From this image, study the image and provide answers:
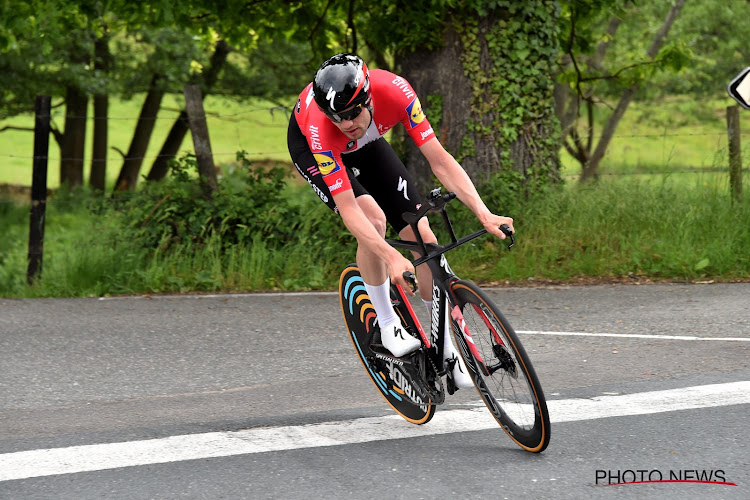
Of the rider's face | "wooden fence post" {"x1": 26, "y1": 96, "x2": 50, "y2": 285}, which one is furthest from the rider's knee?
"wooden fence post" {"x1": 26, "y1": 96, "x2": 50, "y2": 285}

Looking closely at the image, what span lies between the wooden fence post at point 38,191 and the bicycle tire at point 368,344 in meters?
5.88

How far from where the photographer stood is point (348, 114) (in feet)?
13.5

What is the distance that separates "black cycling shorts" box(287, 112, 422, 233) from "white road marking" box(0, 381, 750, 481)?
104cm

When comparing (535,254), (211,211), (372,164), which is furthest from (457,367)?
(211,211)

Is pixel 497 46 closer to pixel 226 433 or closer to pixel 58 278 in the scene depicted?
pixel 58 278

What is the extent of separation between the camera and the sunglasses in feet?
13.4

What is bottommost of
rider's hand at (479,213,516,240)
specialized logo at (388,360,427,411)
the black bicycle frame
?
specialized logo at (388,360,427,411)

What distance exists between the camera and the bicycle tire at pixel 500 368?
151 inches

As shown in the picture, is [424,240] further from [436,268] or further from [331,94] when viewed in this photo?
[331,94]

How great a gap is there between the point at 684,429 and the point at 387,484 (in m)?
1.57

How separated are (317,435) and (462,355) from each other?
2.82 ft

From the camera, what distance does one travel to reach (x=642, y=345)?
248 inches

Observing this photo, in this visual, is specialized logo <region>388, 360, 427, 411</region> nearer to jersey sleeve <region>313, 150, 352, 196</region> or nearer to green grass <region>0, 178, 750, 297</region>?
jersey sleeve <region>313, 150, 352, 196</region>

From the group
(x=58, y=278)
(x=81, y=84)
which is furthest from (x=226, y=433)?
(x=81, y=84)
